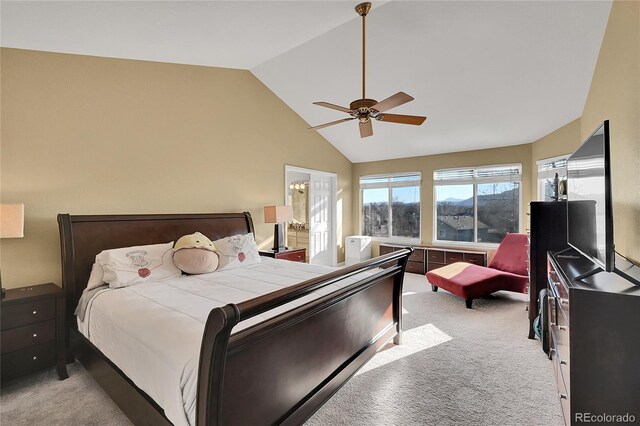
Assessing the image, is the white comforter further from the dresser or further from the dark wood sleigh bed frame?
the dresser

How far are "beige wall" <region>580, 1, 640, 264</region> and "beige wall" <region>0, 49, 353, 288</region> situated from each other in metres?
3.94

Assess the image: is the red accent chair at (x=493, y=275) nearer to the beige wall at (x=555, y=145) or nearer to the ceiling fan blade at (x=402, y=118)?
the beige wall at (x=555, y=145)

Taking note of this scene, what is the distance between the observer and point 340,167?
6.67m

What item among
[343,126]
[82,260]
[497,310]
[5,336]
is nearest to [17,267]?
[82,260]

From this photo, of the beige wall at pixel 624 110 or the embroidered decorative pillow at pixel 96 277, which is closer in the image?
the beige wall at pixel 624 110

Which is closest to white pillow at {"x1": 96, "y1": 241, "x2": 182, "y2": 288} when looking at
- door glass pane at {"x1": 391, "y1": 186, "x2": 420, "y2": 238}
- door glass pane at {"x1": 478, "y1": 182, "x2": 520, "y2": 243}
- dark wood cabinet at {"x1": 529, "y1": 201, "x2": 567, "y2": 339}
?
dark wood cabinet at {"x1": 529, "y1": 201, "x2": 567, "y2": 339}

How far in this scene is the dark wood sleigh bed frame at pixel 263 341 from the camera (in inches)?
49.9

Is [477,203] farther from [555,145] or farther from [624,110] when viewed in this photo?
[624,110]

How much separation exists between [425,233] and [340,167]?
222 cm

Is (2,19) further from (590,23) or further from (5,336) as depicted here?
(590,23)

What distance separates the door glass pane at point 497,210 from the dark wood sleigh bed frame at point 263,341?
3635mm

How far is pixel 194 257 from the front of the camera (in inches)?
117

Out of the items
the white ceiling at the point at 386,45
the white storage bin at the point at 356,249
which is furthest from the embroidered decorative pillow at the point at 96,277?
the white storage bin at the point at 356,249

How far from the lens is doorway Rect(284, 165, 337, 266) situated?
19.8ft
